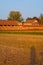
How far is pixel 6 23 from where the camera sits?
7181cm

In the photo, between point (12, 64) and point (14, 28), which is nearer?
point (12, 64)

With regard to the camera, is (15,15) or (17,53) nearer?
(17,53)

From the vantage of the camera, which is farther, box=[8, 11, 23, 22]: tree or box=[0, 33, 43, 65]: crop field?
box=[8, 11, 23, 22]: tree

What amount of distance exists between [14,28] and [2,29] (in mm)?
3695

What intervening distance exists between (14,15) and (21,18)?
397 centimetres

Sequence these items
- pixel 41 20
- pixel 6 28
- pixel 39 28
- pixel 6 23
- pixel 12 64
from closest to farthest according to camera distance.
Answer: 1. pixel 12 64
2. pixel 39 28
3. pixel 6 28
4. pixel 6 23
5. pixel 41 20

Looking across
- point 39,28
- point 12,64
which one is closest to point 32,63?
point 12,64

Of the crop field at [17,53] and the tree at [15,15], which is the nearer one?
the crop field at [17,53]

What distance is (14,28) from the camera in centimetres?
5253

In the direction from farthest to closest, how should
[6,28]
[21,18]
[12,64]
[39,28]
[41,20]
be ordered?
1. [21,18]
2. [41,20]
3. [6,28]
4. [39,28]
5. [12,64]


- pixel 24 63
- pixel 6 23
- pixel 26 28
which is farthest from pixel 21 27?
pixel 24 63

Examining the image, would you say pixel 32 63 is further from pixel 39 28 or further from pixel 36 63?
pixel 39 28

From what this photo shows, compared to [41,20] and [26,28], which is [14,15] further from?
[26,28]

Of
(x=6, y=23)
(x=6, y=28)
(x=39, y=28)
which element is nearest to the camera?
(x=39, y=28)
